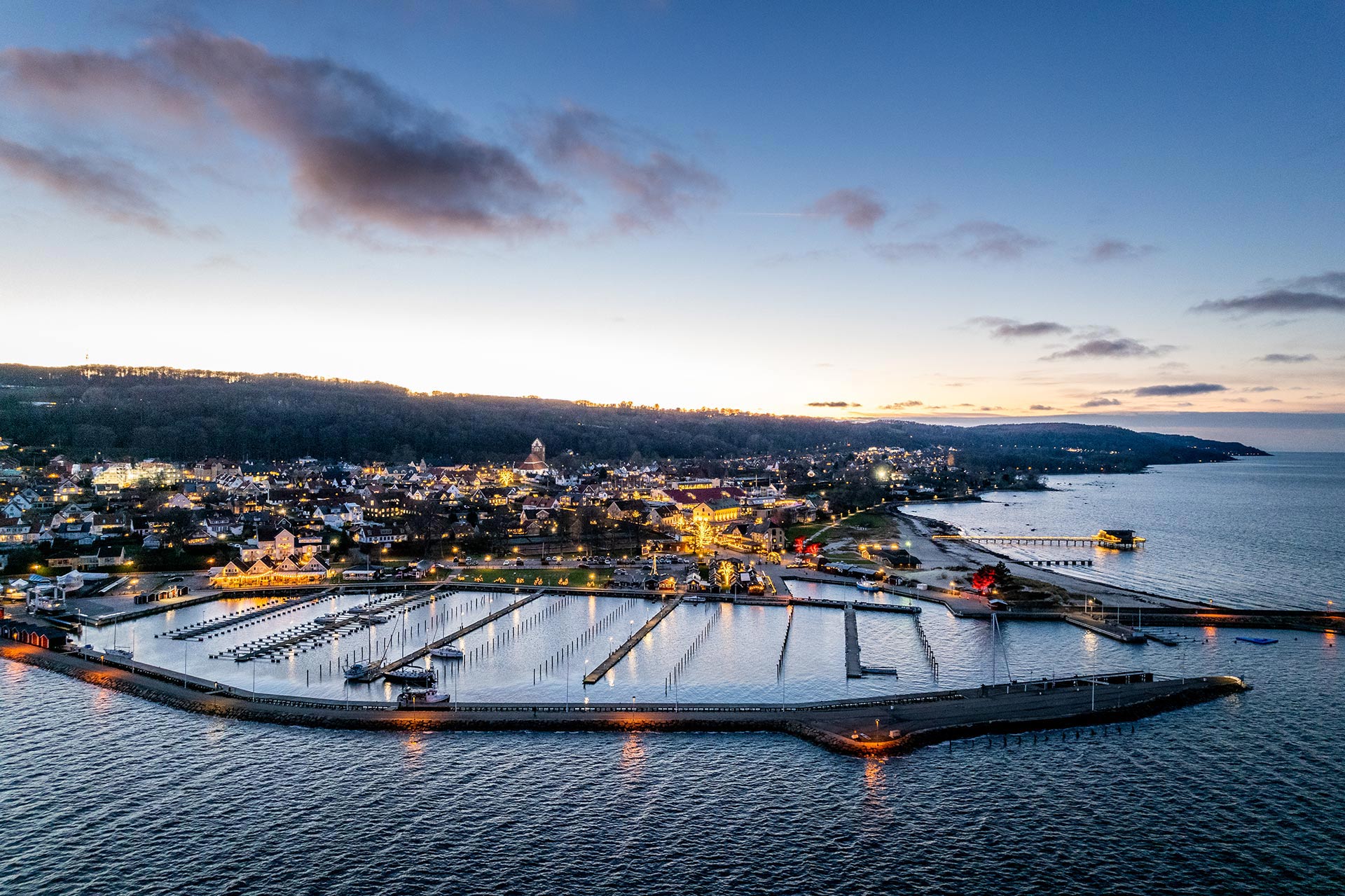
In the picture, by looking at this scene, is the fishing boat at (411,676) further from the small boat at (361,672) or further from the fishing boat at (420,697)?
the fishing boat at (420,697)

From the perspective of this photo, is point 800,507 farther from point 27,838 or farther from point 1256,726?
point 27,838

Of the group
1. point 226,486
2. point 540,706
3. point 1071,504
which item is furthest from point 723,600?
point 1071,504

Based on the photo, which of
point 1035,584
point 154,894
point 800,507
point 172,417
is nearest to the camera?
point 154,894

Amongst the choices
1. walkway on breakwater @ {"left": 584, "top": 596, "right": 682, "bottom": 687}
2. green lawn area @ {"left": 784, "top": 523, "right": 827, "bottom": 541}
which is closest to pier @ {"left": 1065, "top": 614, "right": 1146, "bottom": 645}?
walkway on breakwater @ {"left": 584, "top": 596, "right": 682, "bottom": 687}

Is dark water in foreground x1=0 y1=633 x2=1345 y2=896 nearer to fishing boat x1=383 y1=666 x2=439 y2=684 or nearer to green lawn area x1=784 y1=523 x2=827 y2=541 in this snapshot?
fishing boat x1=383 y1=666 x2=439 y2=684

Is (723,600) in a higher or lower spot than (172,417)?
lower

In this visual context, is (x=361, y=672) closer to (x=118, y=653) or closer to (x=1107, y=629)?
(x=118, y=653)
